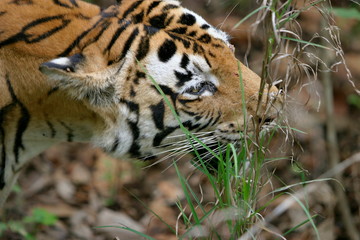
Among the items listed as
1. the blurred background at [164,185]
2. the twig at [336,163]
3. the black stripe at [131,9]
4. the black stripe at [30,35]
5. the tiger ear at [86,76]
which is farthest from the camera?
the blurred background at [164,185]

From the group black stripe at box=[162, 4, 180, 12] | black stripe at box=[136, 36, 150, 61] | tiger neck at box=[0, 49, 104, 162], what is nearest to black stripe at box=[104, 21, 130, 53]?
black stripe at box=[136, 36, 150, 61]

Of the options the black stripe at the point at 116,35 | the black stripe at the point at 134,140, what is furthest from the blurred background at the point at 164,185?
the black stripe at the point at 116,35

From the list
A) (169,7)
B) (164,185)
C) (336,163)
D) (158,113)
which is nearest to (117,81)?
(158,113)

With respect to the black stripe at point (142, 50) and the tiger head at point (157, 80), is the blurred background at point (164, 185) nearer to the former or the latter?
the tiger head at point (157, 80)

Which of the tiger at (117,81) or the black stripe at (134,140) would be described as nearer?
the tiger at (117,81)

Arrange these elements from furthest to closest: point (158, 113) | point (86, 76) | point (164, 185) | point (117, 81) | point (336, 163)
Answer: point (164, 185)
point (336, 163)
point (158, 113)
point (117, 81)
point (86, 76)

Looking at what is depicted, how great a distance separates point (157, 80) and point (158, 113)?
218 millimetres

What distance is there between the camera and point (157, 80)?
3162 mm

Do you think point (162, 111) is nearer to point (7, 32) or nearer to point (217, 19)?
point (7, 32)

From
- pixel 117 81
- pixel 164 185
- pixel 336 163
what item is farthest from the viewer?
pixel 164 185

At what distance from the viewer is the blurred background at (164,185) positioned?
15.8 ft

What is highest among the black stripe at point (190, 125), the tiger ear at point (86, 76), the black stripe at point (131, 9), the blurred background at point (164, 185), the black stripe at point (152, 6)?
the black stripe at point (152, 6)

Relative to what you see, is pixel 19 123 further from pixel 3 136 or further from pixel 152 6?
pixel 152 6

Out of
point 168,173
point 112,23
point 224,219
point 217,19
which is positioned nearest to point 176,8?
point 112,23
